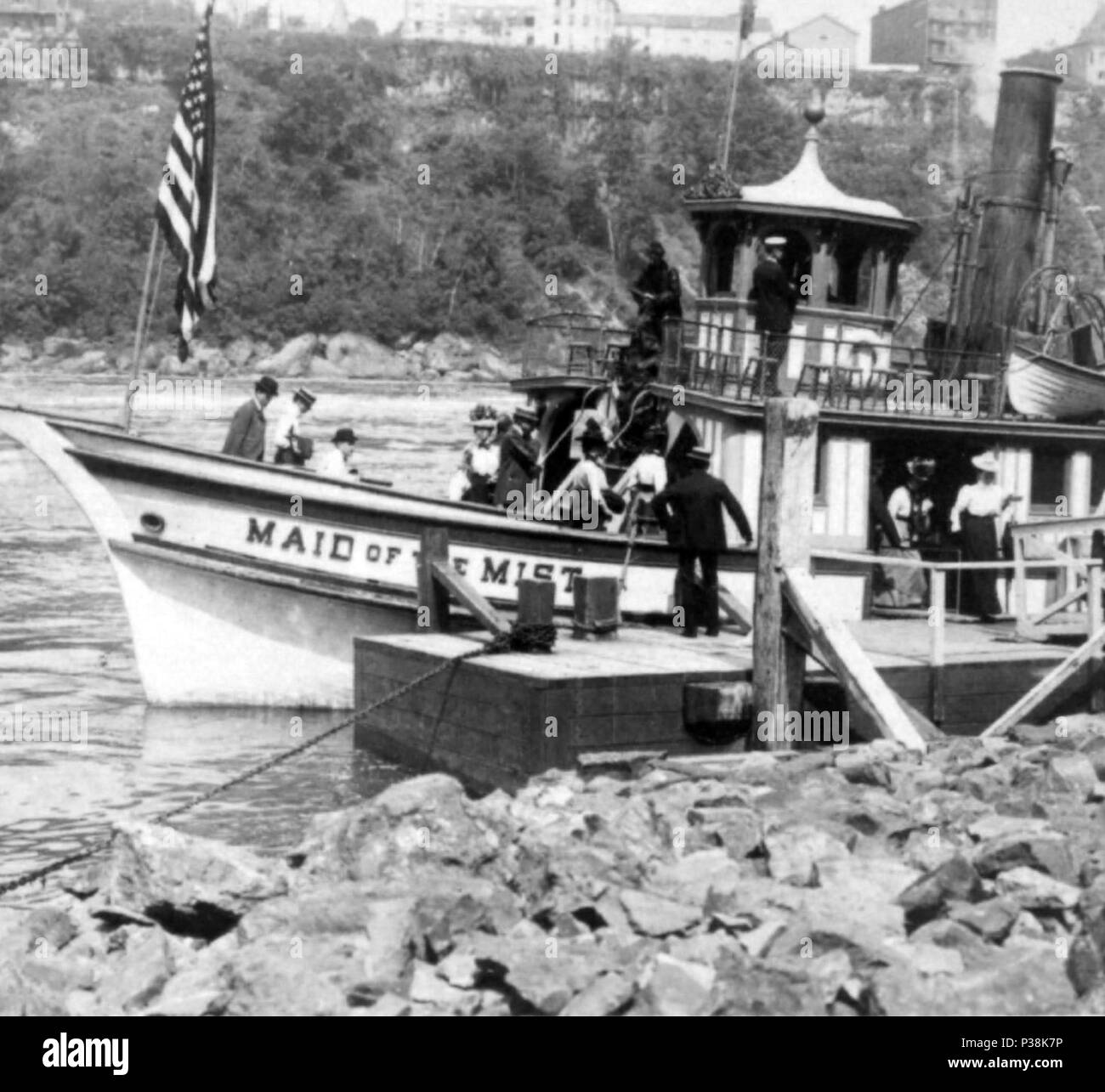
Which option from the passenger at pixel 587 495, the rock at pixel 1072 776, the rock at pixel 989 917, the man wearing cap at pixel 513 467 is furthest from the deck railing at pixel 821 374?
the rock at pixel 989 917

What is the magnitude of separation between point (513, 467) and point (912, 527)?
11.9 ft

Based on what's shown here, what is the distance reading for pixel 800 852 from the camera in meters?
9.77

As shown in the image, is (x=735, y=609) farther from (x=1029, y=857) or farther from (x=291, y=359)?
(x=291, y=359)

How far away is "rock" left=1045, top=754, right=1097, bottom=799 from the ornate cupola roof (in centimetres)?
808

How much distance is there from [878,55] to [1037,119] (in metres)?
115

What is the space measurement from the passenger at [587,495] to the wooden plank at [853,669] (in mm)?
4379

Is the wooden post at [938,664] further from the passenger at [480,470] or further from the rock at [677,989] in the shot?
the passenger at [480,470]

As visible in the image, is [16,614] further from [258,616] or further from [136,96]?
[136,96]

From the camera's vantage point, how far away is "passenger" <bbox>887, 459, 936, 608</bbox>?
18.0 m

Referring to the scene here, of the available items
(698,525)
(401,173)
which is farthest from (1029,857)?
(401,173)

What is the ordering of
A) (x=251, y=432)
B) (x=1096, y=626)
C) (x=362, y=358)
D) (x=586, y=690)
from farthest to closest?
(x=362, y=358) → (x=251, y=432) → (x=1096, y=626) → (x=586, y=690)

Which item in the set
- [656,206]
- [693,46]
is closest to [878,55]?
[656,206]

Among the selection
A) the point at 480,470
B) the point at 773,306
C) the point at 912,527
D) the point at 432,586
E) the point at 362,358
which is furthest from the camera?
the point at 362,358
